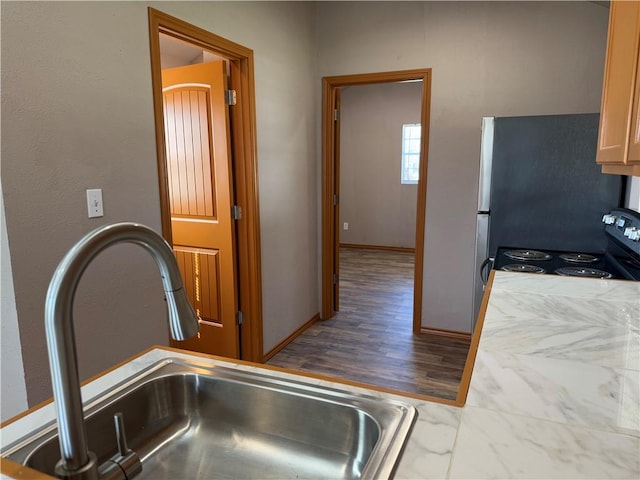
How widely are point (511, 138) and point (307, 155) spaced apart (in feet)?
5.16

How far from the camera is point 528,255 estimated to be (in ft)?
7.84

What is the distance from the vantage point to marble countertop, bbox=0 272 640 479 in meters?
0.64

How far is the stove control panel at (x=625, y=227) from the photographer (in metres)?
1.82

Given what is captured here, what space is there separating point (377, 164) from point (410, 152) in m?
0.54

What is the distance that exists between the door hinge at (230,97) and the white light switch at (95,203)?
1.21 m

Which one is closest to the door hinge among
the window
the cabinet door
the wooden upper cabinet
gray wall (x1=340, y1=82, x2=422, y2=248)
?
the wooden upper cabinet

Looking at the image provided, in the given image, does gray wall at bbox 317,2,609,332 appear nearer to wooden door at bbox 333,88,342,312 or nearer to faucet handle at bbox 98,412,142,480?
wooden door at bbox 333,88,342,312

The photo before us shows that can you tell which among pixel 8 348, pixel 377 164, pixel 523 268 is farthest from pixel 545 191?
pixel 377 164

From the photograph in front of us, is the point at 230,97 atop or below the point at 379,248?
atop

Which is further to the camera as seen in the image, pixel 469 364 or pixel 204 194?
pixel 204 194

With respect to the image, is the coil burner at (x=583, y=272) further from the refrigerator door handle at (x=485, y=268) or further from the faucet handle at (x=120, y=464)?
the faucet handle at (x=120, y=464)

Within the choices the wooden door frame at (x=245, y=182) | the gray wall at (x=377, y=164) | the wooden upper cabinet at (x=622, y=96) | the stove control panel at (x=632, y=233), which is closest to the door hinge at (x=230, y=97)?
the wooden door frame at (x=245, y=182)

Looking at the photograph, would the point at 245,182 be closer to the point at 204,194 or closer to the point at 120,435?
the point at 204,194

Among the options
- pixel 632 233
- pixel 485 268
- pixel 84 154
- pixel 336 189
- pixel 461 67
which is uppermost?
pixel 461 67
